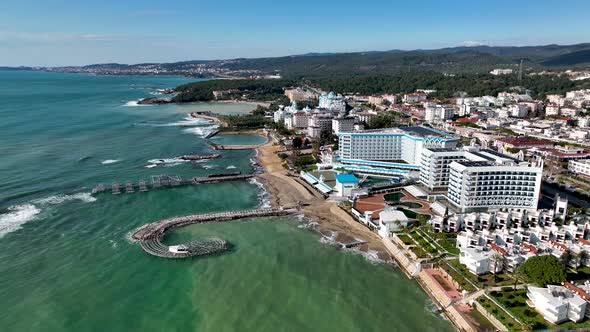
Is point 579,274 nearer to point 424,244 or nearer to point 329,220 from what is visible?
point 424,244

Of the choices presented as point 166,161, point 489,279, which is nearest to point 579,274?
point 489,279

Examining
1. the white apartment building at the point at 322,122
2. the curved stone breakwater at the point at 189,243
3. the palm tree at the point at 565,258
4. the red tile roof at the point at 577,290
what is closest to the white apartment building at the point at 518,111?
the white apartment building at the point at 322,122

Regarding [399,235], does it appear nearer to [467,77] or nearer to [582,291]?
[582,291]

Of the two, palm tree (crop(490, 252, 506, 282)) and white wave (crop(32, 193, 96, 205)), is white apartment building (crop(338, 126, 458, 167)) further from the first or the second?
white wave (crop(32, 193, 96, 205))

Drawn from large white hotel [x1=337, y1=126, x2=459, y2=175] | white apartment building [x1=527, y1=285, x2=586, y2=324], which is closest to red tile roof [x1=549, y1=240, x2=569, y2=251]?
white apartment building [x1=527, y1=285, x2=586, y2=324]

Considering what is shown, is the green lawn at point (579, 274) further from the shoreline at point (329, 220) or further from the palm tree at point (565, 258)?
the shoreline at point (329, 220)

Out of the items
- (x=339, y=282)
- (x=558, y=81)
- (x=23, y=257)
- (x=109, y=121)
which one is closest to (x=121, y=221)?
(x=23, y=257)
